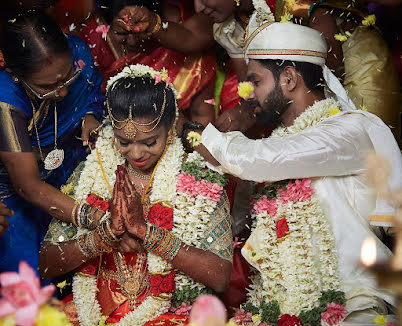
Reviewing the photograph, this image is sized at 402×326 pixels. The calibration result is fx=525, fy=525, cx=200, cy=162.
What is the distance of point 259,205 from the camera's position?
3236 millimetres

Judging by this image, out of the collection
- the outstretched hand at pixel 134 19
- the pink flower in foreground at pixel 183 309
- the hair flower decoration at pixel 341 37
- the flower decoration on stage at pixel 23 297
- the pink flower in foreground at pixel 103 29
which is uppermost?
the flower decoration on stage at pixel 23 297

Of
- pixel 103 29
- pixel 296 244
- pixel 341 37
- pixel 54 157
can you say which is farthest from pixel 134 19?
pixel 296 244

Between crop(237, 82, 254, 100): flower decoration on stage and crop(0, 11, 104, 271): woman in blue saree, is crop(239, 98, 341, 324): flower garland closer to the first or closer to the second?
crop(237, 82, 254, 100): flower decoration on stage

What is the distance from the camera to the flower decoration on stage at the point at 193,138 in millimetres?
3221

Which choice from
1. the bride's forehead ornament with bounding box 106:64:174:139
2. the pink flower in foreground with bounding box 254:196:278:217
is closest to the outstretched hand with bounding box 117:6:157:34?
the bride's forehead ornament with bounding box 106:64:174:139

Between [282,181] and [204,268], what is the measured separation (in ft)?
2.31

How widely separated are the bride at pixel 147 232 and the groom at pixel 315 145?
0.25 m

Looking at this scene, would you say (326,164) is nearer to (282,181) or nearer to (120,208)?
(282,181)

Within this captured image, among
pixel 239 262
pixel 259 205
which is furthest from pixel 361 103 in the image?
pixel 239 262

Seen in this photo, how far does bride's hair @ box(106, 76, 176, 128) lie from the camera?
3137 mm

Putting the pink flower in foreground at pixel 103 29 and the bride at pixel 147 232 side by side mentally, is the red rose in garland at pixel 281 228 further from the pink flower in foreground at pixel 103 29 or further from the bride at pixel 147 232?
the pink flower in foreground at pixel 103 29

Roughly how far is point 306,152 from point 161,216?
3.06 feet

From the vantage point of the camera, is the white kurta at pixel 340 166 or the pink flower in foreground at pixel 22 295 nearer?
the pink flower in foreground at pixel 22 295

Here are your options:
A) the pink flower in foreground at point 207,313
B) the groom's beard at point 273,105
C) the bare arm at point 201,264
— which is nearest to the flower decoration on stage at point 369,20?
the groom's beard at point 273,105
